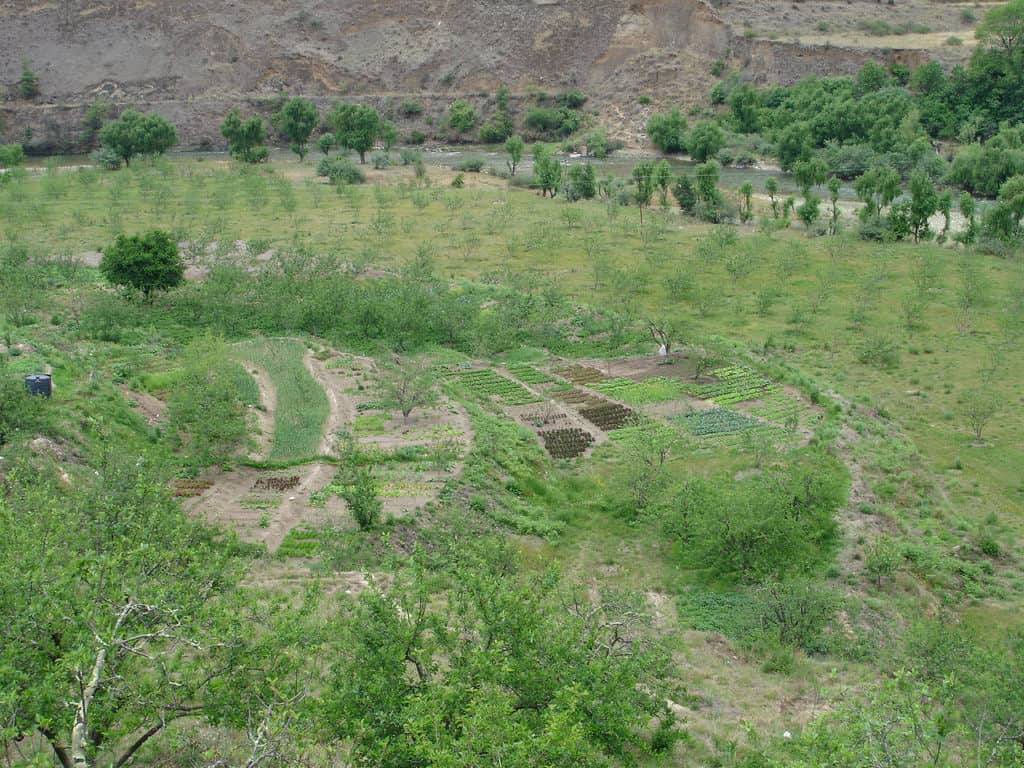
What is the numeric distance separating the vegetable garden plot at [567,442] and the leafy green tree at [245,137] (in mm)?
62752

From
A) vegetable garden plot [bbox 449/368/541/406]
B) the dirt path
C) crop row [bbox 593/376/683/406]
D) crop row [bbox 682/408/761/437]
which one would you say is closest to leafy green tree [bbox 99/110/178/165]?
the dirt path

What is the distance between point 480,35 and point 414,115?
1291cm

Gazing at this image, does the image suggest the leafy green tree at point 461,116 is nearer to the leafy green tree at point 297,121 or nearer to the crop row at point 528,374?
the leafy green tree at point 297,121

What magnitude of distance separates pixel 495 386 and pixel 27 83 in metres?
84.9

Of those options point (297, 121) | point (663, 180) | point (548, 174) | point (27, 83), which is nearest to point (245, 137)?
point (297, 121)

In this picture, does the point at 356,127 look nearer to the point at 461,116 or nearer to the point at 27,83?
the point at 461,116

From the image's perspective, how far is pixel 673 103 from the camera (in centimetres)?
9644

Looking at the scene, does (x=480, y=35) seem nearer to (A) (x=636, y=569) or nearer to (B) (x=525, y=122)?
(B) (x=525, y=122)

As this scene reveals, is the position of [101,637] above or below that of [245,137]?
above

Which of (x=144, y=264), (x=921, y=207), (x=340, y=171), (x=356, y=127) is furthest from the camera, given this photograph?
(x=356, y=127)

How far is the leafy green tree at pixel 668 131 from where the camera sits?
8825cm

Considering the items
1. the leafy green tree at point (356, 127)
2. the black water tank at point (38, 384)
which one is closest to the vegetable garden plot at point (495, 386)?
the black water tank at point (38, 384)

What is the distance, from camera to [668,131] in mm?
88125

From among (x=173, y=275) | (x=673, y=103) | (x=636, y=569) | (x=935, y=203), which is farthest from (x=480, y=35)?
(x=636, y=569)
